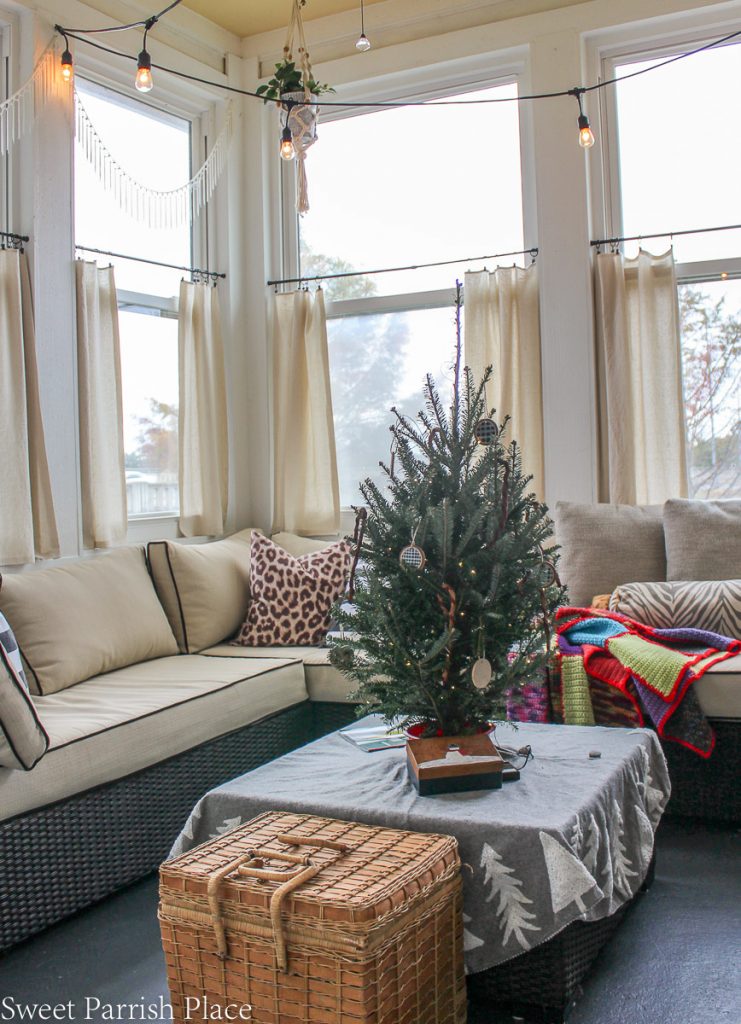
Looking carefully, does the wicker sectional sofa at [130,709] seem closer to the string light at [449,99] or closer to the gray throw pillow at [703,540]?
the gray throw pillow at [703,540]

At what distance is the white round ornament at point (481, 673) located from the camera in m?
1.97

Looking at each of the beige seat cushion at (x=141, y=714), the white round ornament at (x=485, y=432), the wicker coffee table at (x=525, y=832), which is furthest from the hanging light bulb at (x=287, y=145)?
the wicker coffee table at (x=525, y=832)

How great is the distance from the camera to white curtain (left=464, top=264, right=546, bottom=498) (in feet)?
13.2

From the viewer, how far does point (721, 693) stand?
9.00 feet

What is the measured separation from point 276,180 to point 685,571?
2760 mm

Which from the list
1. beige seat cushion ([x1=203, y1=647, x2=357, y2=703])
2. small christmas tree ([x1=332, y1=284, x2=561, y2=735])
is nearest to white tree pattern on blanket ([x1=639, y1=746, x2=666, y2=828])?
small christmas tree ([x1=332, y1=284, x2=561, y2=735])

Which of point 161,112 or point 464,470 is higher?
point 161,112

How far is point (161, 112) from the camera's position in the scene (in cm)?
431

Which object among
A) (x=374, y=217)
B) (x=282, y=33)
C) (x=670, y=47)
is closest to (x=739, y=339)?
(x=670, y=47)

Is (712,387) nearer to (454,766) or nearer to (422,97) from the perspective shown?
(422,97)

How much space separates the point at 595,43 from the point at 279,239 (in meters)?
1.66

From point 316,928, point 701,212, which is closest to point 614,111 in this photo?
point 701,212

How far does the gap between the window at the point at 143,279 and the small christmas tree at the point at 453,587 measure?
218cm

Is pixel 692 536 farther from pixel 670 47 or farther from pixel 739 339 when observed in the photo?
pixel 670 47
